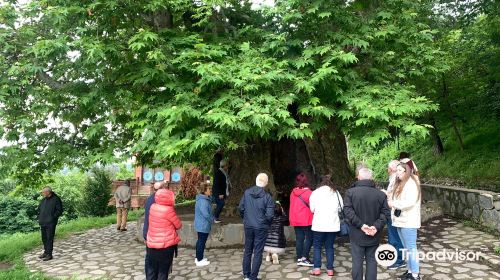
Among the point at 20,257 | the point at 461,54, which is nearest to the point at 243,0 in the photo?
the point at 20,257

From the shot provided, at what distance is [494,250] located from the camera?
267 inches

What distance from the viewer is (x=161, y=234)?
5305 millimetres

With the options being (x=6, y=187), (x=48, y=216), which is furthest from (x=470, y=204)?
(x=6, y=187)

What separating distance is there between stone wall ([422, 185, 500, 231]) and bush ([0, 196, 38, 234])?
1913 centimetres

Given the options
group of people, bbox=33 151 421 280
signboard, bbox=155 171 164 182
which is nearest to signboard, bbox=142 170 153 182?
signboard, bbox=155 171 164 182

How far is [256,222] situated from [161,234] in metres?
1.47

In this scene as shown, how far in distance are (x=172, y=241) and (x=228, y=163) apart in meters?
5.51

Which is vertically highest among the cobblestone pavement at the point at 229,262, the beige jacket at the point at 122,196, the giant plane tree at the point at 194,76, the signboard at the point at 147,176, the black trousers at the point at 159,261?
the giant plane tree at the point at 194,76

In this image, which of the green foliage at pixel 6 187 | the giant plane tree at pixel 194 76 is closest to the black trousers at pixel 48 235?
the giant plane tree at pixel 194 76

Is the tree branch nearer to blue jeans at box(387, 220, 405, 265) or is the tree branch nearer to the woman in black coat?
the woman in black coat

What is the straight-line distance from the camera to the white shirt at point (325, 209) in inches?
235

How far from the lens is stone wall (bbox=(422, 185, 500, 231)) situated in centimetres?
808

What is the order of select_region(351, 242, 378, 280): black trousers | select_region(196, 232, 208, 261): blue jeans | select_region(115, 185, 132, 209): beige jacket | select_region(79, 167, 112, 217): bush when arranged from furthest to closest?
select_region(79, 167, 112, 217): bush, select_region(115, 185, 132, 209): beige jacket, select_region(196, 232, 208, 261): blue jeans, select_region(351, 242, 378, 280): black trousers

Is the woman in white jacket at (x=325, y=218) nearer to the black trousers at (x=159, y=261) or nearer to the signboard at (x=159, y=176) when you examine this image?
the black trousers at (x=159, y=261)
